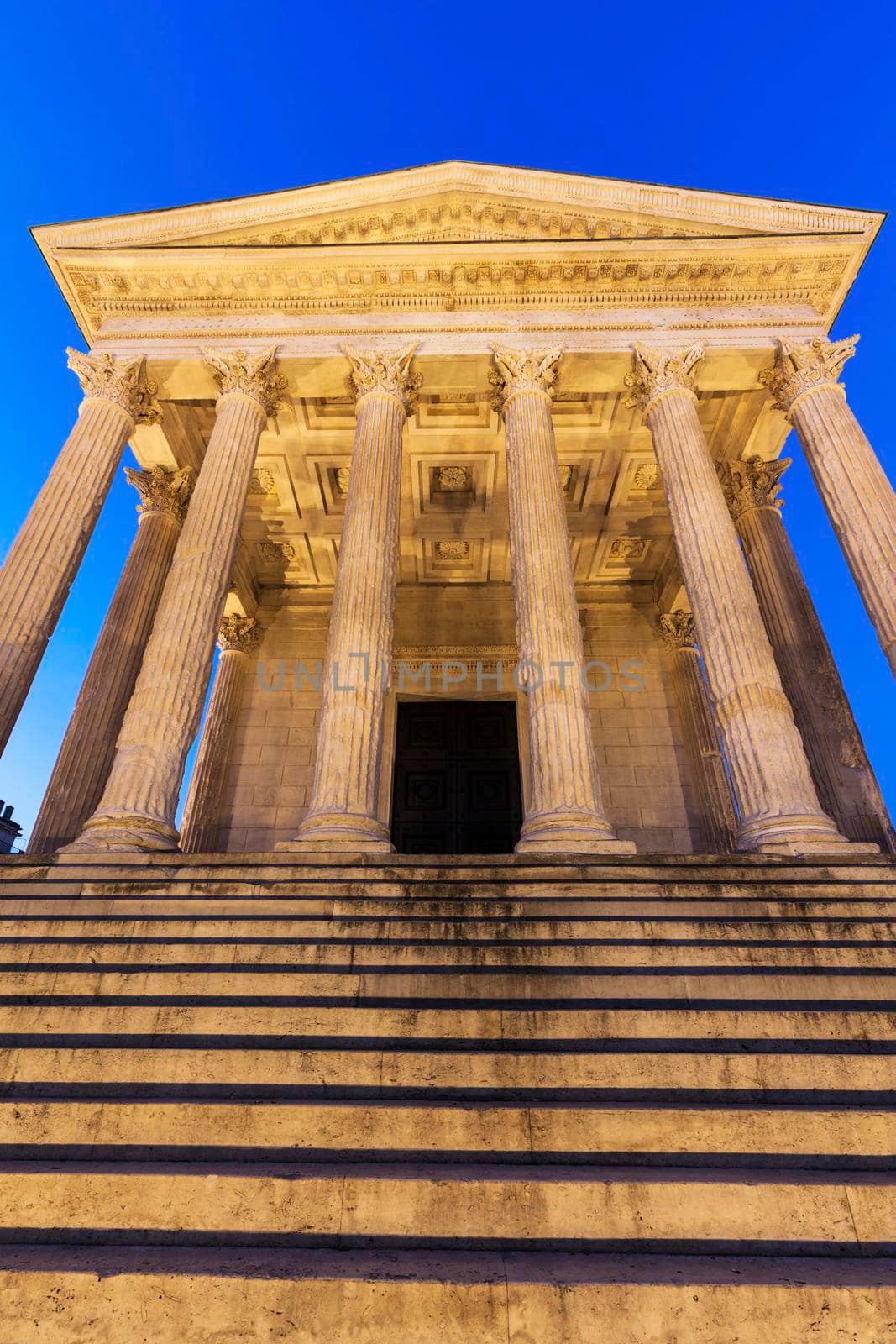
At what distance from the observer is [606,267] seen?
1470cm

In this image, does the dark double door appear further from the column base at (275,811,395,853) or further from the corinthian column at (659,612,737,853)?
the column base at (275,811,395,853)

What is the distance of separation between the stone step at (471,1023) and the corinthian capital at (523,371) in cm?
1188

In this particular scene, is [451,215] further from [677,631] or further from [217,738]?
[217,738]

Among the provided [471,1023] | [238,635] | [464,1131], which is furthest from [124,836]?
[238,635]

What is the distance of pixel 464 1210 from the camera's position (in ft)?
12.7

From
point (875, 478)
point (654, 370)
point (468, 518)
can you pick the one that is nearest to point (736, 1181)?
point (875, 478)

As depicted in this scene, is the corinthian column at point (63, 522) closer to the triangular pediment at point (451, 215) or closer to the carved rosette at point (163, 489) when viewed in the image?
the carved rosette at point (163, 489)

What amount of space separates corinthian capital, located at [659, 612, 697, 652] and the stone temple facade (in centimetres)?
9

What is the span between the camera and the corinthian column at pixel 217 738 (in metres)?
17.7

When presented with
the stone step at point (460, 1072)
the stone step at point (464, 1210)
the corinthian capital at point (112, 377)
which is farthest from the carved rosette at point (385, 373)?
the stone step at point (464, 1210)

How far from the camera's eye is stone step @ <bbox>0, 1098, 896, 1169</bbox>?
438cm

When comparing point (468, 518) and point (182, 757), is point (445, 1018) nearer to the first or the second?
point (182, 757)

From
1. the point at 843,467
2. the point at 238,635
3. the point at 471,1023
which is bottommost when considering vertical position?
the point at 471,1023

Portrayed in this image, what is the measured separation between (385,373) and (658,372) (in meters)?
5.66
